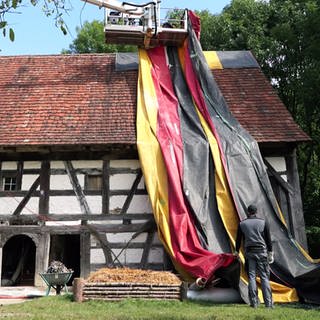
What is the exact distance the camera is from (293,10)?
64.2 feet

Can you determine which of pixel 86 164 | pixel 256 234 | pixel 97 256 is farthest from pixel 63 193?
pixel 256 234

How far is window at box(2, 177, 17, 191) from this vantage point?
485 inches

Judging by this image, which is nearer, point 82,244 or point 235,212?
point 235,212

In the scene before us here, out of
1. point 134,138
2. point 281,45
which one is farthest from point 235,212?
point 281,45

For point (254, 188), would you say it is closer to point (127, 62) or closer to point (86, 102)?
point (86, 102)

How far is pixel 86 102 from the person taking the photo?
13.5 metres

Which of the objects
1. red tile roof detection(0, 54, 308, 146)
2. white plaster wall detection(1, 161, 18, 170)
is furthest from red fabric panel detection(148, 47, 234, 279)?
white plaster wall detection(1, 161, 18, 170)

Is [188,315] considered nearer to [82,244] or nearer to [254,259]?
[254,259]

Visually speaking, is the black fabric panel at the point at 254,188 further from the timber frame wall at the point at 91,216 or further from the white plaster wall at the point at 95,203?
the white plaster wall at the point at 95,203

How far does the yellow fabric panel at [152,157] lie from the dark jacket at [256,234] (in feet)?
8.45

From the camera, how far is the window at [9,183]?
40.4ft

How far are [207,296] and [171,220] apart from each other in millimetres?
2228

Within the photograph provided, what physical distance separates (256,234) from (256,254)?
1.11ft

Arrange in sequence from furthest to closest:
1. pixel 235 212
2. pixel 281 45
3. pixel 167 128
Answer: pixel 281 45, pixel 167 128, pixel 235 212
